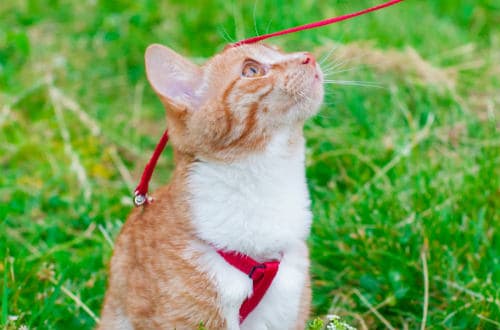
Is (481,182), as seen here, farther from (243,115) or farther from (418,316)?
(243,115)

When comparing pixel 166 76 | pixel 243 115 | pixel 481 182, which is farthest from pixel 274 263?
pixel 481 182

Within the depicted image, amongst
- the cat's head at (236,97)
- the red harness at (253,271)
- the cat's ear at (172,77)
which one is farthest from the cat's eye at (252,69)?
the red harness at (253,271)

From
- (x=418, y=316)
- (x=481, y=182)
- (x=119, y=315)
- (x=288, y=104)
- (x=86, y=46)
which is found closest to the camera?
(x=288, y=104)

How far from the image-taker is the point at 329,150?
14.6 ft

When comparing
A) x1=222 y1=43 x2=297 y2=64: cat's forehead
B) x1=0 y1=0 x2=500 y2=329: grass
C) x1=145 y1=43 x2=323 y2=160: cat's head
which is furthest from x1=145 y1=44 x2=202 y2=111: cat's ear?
x1=0 y1=0 x2=500 y2=329: grass

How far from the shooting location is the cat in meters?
2.68

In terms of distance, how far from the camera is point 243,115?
2.72m

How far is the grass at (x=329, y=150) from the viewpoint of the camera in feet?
11.4

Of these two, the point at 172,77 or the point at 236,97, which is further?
the point at 172,77

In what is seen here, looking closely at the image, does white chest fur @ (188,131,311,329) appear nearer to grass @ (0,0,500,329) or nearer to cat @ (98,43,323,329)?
cat @ (98,43,323,329)

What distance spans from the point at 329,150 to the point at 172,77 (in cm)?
177

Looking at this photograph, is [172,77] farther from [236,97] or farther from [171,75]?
[236,97]

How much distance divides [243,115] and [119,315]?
91 centimetres

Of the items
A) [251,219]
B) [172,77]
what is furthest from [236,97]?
[251,219]
